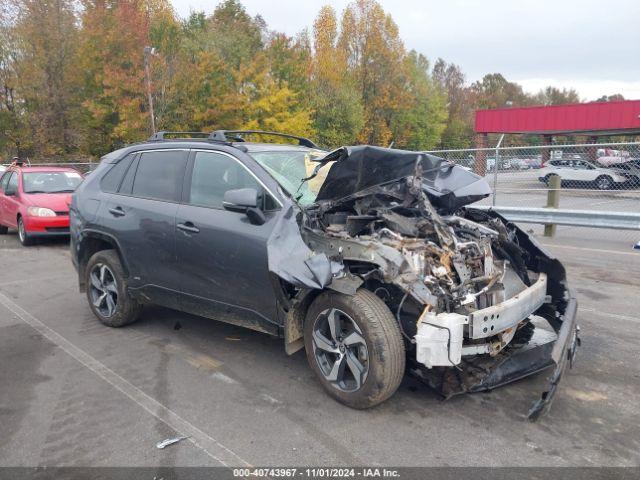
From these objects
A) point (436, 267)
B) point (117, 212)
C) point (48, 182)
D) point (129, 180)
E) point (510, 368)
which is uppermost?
point (129, 180)

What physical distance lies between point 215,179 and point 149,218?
77 centimetres

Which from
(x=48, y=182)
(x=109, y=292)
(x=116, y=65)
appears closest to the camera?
(x=109, y=292)

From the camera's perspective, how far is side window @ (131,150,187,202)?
4.54m

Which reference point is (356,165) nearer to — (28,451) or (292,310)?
(292,310)

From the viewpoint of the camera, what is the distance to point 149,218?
15.0ft

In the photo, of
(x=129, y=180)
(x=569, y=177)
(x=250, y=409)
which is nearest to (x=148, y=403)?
(x=250, y=409)

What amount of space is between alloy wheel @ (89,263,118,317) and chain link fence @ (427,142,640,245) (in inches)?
329

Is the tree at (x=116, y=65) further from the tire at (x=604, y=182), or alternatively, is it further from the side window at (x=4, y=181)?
the tire at (x=604, y=182)

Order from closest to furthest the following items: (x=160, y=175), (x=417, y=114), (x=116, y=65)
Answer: (x=160, y=175), (x=116, y=65), (x=417, y=114)

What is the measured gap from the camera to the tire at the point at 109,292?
16.5ft

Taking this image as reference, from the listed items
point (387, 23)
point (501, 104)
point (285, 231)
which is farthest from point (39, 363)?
point (501, 104)

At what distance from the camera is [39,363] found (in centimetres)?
438

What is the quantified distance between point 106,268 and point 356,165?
278 centimetres

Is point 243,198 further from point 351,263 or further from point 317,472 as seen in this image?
point 317,472
